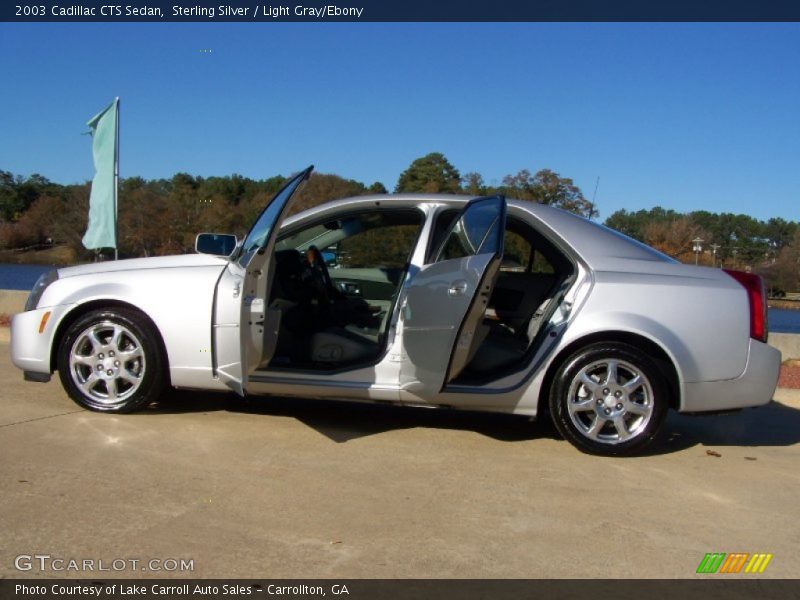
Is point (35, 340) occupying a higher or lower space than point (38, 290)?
lower

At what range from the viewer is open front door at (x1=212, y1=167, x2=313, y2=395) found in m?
4.55

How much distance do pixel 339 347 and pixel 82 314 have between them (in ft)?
5.91

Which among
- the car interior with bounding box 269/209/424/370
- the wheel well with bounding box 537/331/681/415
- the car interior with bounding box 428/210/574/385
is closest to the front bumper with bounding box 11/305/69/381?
the car interior with bounding box 269/209/424/370

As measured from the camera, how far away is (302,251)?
220 inches

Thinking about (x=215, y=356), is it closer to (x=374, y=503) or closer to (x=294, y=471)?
(x=294, y=471)

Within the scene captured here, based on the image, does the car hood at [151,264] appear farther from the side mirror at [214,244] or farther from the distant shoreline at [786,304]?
the distant shoreline at [786,304]

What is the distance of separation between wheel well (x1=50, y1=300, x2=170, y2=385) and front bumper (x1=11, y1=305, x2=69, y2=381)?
0.09 ft

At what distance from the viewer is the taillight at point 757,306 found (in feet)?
15.7

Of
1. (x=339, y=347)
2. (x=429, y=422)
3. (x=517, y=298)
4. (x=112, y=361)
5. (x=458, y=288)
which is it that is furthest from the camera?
(x=517, y=298)

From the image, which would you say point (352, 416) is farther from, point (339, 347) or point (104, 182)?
point (104, 182)

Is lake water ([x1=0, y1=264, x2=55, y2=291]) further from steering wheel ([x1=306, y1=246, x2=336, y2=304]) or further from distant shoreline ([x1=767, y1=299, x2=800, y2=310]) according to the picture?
distant shoreline ([x1=767, y1=299, x2=800, y2=310])

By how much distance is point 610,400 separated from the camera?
15.6 ft

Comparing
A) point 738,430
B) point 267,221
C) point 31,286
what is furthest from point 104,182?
point 738,430

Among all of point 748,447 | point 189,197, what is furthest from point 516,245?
point 189,197
